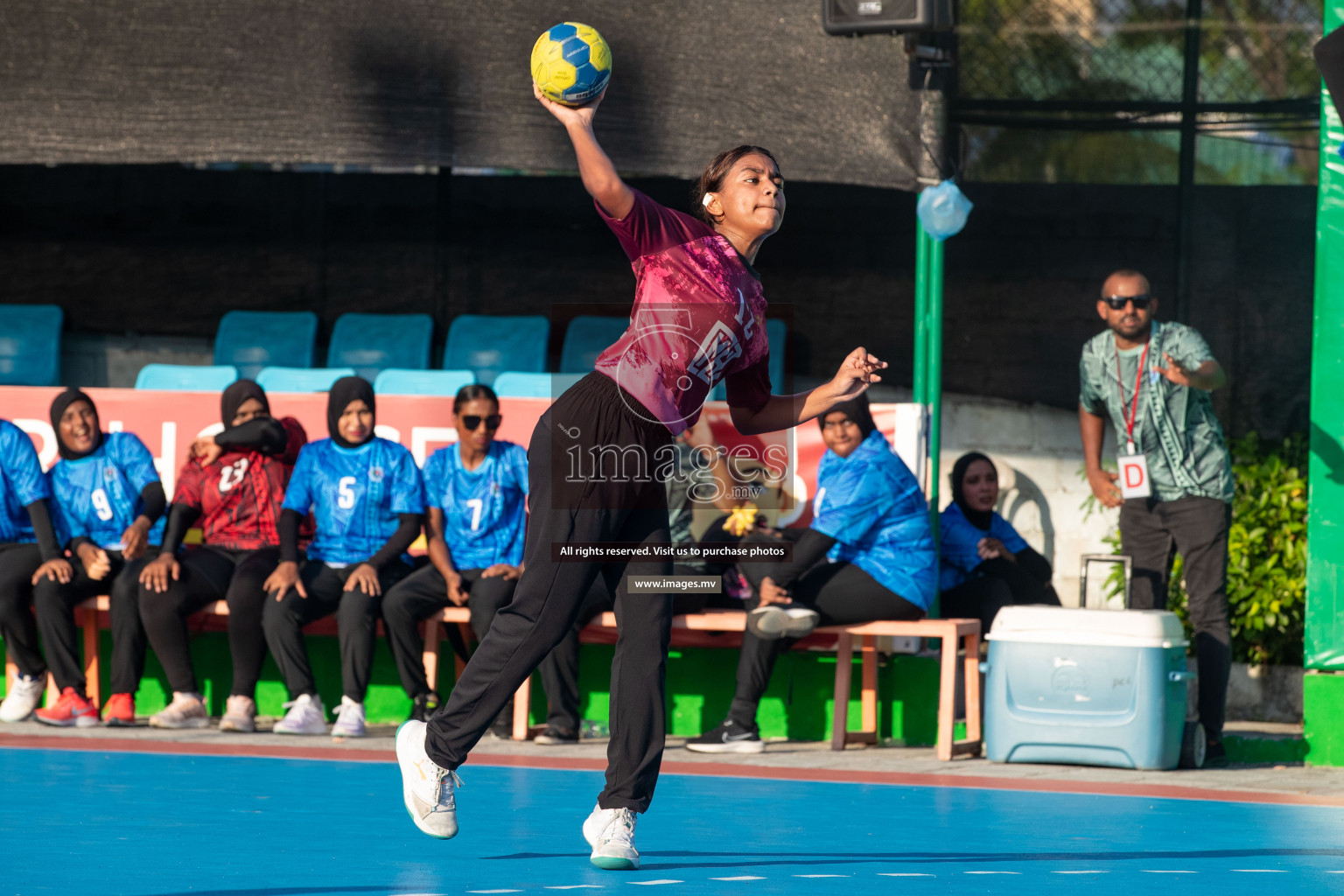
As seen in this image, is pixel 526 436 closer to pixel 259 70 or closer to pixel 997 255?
pixel 259 70

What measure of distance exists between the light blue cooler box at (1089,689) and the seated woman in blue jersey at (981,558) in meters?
0.77

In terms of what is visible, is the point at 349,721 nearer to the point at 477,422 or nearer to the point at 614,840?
the point at 477,422

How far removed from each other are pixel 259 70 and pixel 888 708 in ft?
12.8

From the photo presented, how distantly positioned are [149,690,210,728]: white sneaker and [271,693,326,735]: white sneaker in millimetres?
372

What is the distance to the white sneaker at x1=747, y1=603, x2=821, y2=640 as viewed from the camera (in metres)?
6.89

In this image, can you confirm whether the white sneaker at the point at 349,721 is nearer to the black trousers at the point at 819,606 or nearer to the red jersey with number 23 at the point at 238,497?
the red jersey with number 23 at the point at 238,497

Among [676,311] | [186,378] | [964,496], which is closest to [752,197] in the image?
[676,311]

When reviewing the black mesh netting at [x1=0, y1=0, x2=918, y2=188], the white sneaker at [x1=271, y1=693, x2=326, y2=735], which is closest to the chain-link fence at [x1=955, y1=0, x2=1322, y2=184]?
the black mesh netting at [x1=0, y1=0, x2=918, y2=188]

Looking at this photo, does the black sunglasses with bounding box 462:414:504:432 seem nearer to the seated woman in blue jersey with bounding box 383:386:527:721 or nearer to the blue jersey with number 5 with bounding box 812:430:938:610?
A: the seated woman in blue jersey with bounding box 383:386:527:721

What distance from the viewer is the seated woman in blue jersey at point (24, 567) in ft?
24.8

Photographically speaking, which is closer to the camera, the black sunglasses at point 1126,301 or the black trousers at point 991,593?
the black sunglasses at point 1126,301

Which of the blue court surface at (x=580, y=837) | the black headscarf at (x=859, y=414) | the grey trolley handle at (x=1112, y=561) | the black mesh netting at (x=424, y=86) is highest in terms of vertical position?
the black mesh netting at (x=424, y=86)

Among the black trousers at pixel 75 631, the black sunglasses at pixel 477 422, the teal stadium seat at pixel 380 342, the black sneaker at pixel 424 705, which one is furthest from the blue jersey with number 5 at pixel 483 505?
the teal stadium seat at pixel 380 342

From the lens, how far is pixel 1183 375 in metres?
6.73
